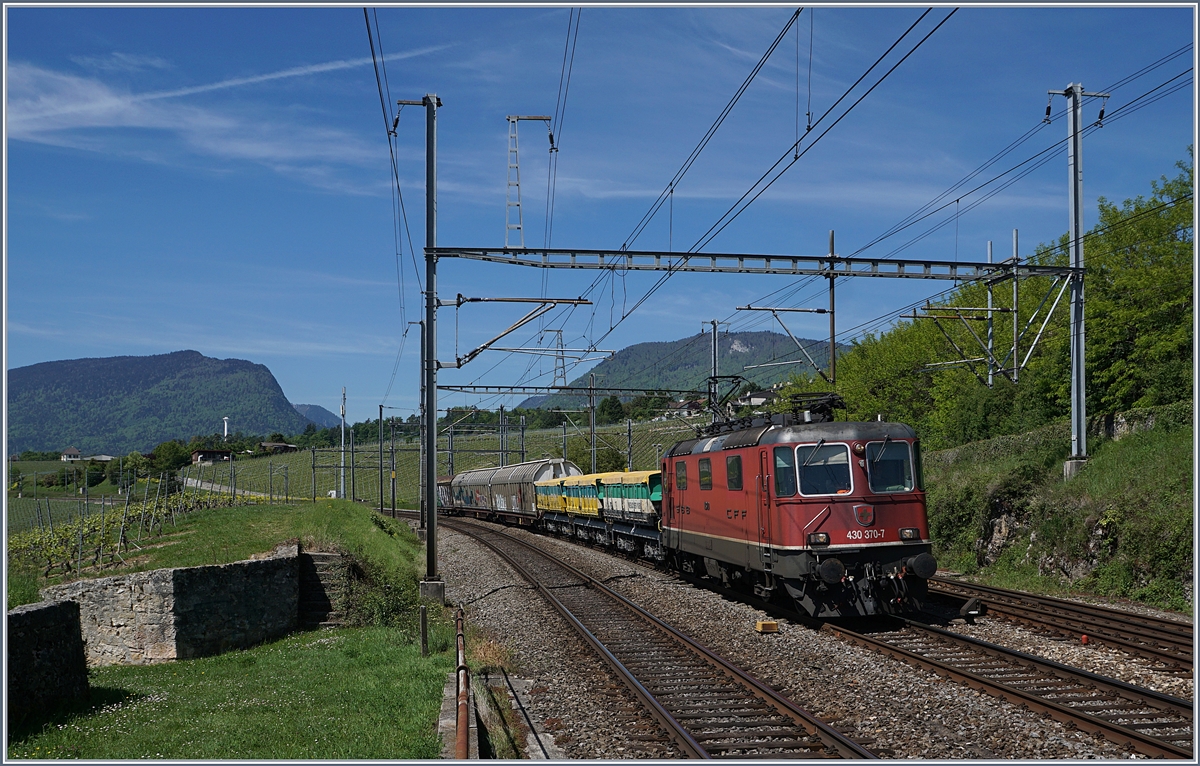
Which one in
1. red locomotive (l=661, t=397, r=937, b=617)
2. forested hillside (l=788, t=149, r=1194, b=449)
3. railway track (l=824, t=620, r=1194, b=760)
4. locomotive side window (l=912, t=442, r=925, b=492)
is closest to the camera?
railway track (l=824, t=620, r=1194, b=760)

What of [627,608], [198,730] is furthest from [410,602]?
[198,730]

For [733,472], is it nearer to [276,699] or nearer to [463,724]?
[276,699]

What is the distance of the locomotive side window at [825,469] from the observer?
1500 cm

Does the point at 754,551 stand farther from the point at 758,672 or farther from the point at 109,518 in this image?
the point at 109,518

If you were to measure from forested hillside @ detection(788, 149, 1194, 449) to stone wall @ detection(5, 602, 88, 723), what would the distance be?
14.7 meters

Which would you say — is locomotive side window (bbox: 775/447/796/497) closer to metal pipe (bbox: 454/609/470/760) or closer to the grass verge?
the grass verge

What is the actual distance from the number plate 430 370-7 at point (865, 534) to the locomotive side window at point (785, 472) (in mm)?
1125

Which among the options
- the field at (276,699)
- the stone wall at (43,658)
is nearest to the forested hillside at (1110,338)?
the field at (276,699)

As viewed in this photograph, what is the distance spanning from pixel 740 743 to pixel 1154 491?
14075 mm

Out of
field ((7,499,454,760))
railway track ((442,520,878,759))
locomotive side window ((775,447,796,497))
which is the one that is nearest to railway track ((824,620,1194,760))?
railway track ((442,520,878,759))

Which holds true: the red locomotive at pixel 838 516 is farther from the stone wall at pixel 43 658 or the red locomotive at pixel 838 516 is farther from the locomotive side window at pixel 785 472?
the stone wall at pixel 43 658

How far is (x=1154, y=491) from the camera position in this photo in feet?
60.8

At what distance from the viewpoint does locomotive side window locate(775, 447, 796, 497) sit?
594 inches

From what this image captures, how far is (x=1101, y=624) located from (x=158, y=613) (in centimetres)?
1556
